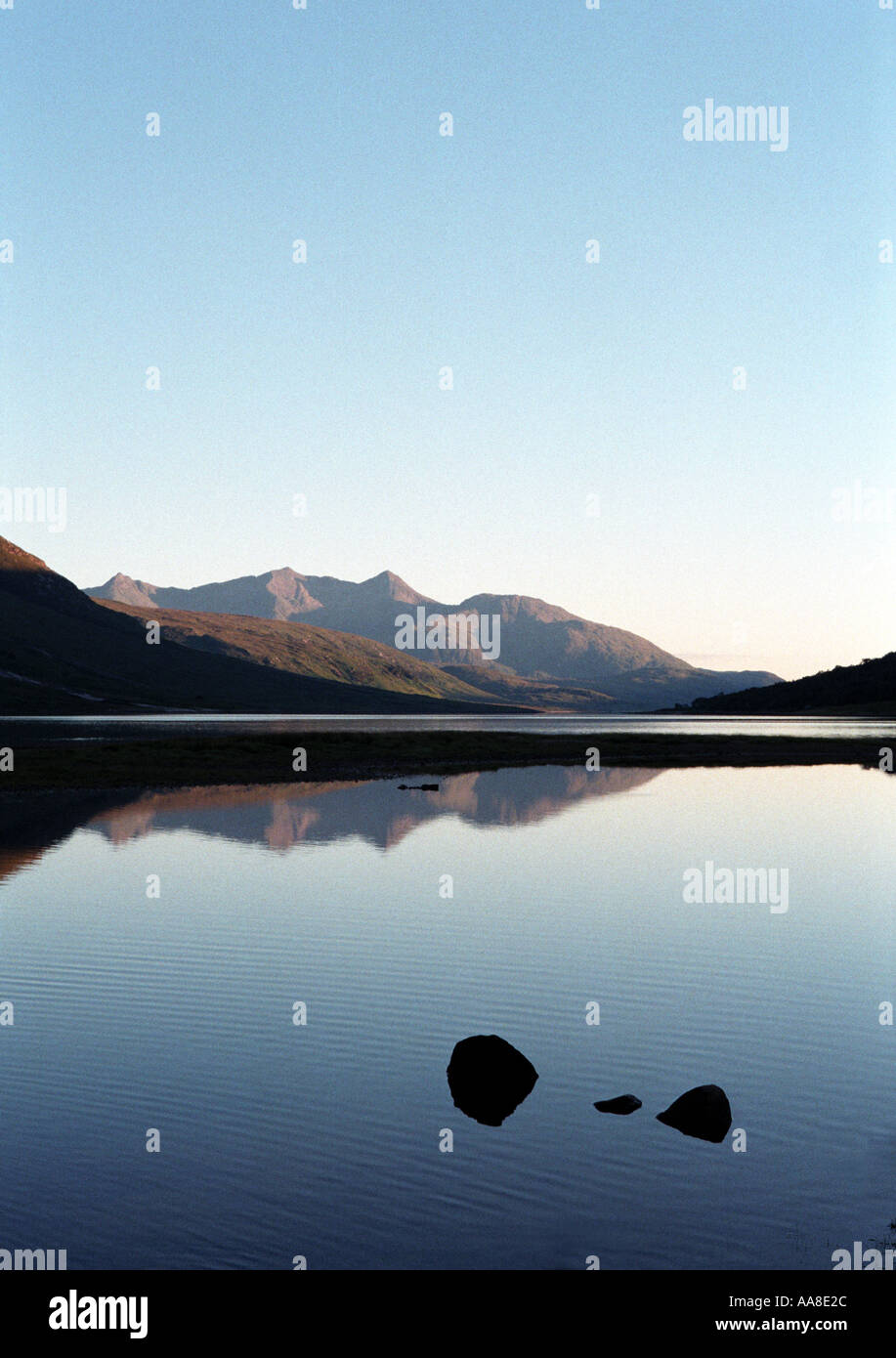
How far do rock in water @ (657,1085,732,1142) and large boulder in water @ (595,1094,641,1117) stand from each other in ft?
1.83

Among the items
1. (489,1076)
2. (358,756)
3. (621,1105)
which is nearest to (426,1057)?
(489,1076)

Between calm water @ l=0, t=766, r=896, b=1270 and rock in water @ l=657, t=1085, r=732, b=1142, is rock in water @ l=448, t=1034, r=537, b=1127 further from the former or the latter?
rock in water @ l=657, t=1085, r=732, b=1142

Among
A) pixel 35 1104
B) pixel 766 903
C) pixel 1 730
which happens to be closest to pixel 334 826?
pixel 766 903

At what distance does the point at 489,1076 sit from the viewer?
1995 centimetres

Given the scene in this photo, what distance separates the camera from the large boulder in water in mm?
19078

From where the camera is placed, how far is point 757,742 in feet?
505

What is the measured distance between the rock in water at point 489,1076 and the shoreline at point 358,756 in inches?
2463

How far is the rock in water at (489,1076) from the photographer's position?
19656 millimetres

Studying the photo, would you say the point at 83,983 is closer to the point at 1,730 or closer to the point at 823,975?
the point at 823,975

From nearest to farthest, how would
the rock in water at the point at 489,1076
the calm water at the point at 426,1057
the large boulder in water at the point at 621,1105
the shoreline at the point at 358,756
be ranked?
the calm water at the point at 426,1057, the large boulder in water at the point at 621,1105, the rock in water at the point at 489,1076, the shoreline at the point at 358,756

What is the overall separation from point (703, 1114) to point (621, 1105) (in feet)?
4.77

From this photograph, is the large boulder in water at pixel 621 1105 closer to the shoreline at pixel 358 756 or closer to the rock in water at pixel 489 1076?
the rock in water at pixel 489 1076

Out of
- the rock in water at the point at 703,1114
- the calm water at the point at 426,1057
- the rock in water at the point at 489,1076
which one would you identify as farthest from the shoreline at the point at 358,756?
the rock in water at the point at 703,1114
